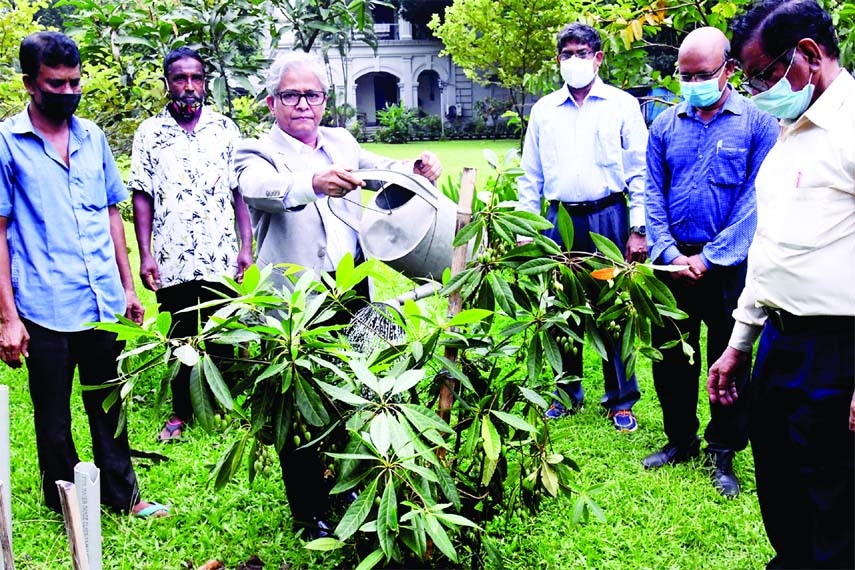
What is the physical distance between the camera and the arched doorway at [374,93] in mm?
36594

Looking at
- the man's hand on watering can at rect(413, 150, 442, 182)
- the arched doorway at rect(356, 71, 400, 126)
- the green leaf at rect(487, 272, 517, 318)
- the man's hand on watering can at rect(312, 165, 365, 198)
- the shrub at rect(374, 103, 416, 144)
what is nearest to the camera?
the green leaf at rect(487, 272, 517, 318)

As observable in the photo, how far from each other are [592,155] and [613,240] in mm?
432

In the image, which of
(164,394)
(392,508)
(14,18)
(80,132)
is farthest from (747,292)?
(14,18)

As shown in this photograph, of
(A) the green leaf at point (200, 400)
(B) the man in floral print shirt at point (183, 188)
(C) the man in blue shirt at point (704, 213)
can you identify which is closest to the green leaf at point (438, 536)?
(A) the green leaf at point (200, 400)

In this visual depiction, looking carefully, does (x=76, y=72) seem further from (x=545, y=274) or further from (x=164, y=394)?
(x=545, y=274)

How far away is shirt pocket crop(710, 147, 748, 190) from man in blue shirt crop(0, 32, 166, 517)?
7.98 feet

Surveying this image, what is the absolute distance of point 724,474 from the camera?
3.56m

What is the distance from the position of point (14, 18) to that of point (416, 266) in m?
4.51

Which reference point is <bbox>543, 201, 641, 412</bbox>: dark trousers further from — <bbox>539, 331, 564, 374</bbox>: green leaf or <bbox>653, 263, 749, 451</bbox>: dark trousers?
<bbox>539, 331, 564, 374</bbox>: green leaf

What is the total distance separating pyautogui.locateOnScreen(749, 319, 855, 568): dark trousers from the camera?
2.18 metres

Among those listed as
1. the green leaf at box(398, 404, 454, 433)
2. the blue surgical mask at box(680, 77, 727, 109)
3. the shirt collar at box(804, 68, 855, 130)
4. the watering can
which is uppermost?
the blue surgical mask at box(680, 77, 727, 109)

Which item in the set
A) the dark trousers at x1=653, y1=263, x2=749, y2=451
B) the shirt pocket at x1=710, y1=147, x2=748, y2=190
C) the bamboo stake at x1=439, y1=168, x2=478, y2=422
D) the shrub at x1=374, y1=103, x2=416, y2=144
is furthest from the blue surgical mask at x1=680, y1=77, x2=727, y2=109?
the shrub at x1=374, y1=103, x2=416, y2=144

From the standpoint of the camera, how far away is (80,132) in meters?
3.16

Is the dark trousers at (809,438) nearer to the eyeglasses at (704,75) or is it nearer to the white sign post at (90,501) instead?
A: the eyeglasses at (704,75)
